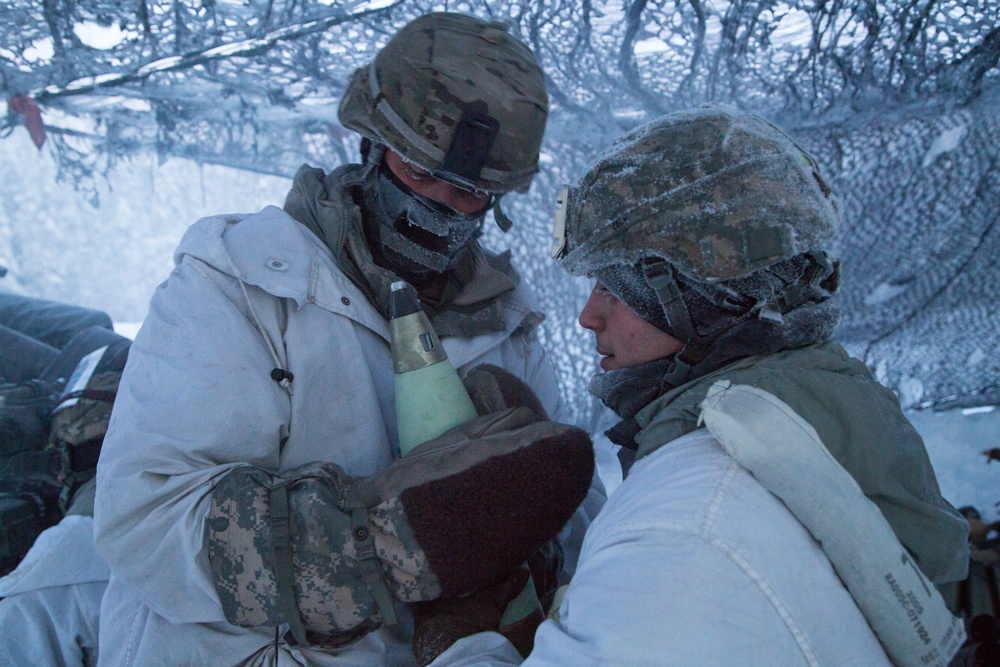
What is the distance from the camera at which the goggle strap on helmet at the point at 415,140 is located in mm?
1905

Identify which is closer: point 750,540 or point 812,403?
point 750,540

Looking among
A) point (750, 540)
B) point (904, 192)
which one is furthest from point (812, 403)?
point (904, 192)

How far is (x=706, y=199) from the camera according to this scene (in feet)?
4.22

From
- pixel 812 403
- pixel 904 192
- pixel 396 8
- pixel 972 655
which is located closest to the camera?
pixel 812 403

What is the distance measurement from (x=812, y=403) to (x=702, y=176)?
1.52 feet

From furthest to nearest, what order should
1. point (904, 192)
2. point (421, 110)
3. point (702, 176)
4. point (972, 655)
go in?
point (904, 192) < point (972, 655) < point (421, 110) < point (702, 176)

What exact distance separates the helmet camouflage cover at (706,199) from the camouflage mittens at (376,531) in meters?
0.43

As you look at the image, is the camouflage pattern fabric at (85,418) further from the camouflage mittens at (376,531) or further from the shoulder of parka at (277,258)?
the camouflage mittens at (376,531)

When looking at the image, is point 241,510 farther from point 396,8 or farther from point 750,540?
point 396,8

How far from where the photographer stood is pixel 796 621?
0.90 m

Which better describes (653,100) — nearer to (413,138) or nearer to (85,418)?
(413,138)

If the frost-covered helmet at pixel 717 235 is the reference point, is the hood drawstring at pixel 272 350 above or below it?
below

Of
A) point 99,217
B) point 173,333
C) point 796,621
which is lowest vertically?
point 99,217

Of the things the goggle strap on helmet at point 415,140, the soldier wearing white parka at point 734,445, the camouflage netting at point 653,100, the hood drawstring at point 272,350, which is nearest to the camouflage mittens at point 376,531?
the soldier wearing white parka at point 734,445
